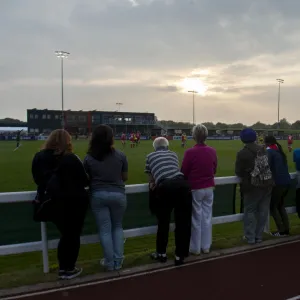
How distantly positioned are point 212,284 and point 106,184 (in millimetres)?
1709

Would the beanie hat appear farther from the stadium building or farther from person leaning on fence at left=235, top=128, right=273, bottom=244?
the stadium building

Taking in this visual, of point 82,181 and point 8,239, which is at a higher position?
point 82,181

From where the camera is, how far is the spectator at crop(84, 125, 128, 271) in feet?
14.5

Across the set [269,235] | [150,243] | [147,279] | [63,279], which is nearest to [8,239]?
[63,279]

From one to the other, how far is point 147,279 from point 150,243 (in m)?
2.45

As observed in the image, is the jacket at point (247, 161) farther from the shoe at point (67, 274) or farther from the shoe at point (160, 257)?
the shoe at point (67, 274)

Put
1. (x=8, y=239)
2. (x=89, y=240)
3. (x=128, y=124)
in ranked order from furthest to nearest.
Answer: (x=128, y=124) < (x=89, y=240) < (x=8, y=239)

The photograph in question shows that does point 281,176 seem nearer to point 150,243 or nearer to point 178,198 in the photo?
point 178,198

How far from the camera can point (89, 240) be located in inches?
201

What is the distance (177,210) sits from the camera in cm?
495

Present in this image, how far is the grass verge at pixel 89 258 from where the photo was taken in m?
4.45

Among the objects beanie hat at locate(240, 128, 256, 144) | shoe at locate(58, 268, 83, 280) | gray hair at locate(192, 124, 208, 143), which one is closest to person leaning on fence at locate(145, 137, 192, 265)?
gray hair at locate(192, 124, 208, 143)

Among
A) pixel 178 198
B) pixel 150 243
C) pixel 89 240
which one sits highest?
pixel 178 198

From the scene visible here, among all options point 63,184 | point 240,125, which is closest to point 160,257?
point 63,184
